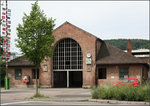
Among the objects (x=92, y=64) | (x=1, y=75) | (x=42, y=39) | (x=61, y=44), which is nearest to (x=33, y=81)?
(x=61, y=44)

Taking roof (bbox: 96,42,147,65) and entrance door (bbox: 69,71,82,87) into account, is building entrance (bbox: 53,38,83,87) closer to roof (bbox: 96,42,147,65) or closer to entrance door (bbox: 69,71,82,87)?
roof (bbox: 96,42,147,65)

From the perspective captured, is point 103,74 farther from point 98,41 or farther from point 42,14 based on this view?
point 42,14

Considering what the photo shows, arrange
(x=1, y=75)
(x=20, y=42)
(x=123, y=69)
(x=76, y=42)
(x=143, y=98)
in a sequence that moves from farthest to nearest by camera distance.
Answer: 1. (x=1, y=75)
2. (x=76, y=42)
3. (x=123, y=69)
4. (x=20, y=42)
5. (x=143, y=98)

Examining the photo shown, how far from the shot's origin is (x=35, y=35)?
913 inches

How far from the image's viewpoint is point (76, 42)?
38.9 m

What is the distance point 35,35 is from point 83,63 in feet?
51.5

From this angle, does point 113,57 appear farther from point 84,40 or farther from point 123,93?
point 123,93

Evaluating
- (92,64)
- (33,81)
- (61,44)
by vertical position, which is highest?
(61,44)

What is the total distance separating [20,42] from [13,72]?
68.1ft

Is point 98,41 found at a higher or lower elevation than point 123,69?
higher

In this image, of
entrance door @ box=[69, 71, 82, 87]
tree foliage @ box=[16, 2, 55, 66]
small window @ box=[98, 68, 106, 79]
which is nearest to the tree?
tree foliage @ box=[16, 2, 55, 66]

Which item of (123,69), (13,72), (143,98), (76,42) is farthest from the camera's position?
(13,72)

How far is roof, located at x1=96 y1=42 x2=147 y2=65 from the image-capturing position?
119ft

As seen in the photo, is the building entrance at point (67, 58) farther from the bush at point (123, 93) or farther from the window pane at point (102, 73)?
the bush at point (123, 93)
